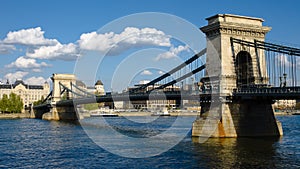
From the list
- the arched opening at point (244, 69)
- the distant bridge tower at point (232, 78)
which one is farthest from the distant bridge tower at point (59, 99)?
the distant bridge tower at point (232, 78)

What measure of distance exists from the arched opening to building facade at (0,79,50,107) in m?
136

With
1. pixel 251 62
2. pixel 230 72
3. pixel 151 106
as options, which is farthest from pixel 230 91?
pixel 151 106

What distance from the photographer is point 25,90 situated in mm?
169375

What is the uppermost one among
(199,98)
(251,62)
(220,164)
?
(251,62)

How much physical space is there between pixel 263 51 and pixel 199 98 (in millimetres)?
7524

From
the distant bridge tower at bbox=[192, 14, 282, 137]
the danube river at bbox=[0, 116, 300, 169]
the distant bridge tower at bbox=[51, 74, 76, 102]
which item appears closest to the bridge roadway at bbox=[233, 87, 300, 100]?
the distant bridge tower at bbox=[192, 14, 282, 137]

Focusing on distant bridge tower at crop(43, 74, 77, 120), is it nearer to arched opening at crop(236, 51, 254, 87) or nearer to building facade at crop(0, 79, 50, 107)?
building facade at crop(0, 79, 50, 107)

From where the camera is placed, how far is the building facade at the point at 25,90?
16650 cm

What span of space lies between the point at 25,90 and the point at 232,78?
469 feet

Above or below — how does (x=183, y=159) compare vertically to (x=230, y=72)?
below

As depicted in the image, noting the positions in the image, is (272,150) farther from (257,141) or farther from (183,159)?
(183,159)

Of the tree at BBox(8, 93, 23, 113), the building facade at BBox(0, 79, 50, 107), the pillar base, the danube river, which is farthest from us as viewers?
the building facade at BBox(0, 79, 50, 107)

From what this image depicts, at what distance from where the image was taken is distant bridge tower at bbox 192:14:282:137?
1441 inches

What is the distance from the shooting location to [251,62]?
3956 cm
